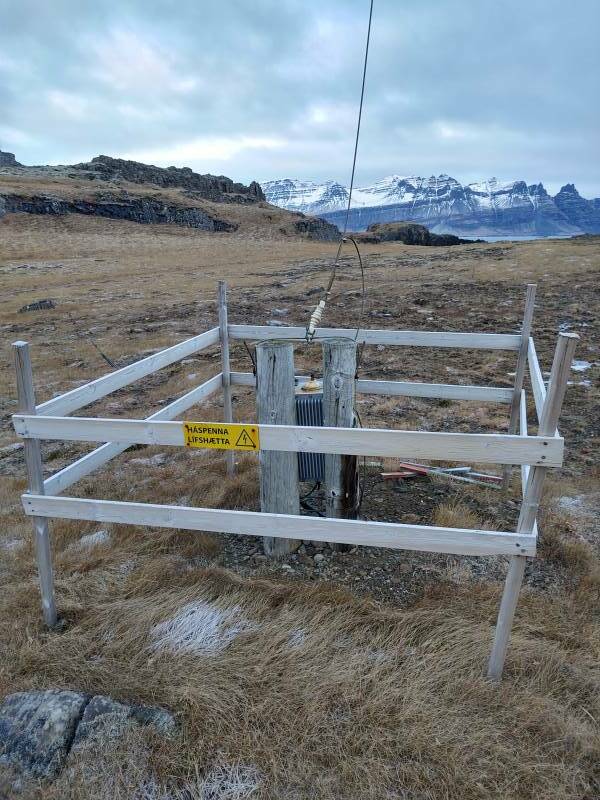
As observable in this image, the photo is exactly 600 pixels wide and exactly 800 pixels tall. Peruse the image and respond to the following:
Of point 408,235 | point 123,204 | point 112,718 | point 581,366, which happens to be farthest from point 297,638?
point 408,235

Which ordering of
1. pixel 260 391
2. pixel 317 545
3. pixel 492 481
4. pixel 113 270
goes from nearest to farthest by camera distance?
pixel 260 391 → pixel 317 545 → pixel 492 481 → pixel 113 270

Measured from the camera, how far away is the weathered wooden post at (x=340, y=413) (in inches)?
147

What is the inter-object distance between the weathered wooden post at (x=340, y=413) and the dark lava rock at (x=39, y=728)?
204cm

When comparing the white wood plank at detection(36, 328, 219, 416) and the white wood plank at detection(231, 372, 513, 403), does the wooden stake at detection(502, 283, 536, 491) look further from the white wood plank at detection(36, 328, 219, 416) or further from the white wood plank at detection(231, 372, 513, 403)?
the white wood plank at detection(36, 328, 219, 416)

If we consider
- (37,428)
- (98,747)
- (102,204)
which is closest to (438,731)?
(98,747)

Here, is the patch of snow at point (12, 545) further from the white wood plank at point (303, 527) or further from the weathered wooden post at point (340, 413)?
the weathered wooden post at point (340, 413)

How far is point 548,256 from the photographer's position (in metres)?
22.6

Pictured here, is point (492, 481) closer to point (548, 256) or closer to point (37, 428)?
point (37, 428)

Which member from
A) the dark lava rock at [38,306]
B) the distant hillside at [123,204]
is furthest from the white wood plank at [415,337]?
the distant hillside at [123,204]

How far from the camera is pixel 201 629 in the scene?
3.17 m

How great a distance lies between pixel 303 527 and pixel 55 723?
153 cm

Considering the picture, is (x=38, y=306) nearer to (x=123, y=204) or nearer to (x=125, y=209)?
(x=125, y=209)

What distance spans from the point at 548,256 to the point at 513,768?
2377cm

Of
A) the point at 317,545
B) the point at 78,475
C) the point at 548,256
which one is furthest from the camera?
the point at 548,256
